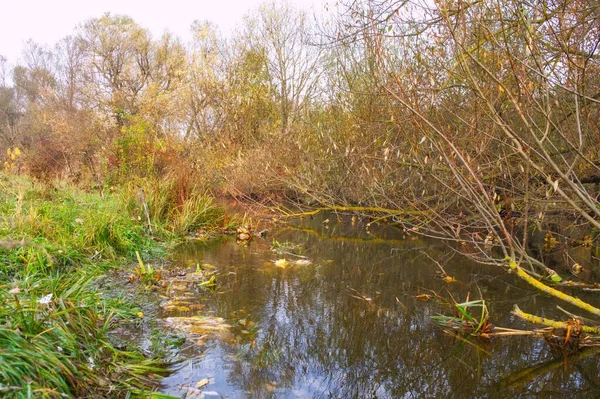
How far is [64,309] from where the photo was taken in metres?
2.78

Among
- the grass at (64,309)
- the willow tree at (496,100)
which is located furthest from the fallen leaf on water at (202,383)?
the willow tree at (496,100)

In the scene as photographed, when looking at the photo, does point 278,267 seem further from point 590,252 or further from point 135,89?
point 135,89

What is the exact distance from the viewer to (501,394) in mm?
2852

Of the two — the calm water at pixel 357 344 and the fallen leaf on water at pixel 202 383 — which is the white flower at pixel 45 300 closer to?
the calm water at pixel 357 344

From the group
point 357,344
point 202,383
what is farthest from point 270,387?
point 357,344

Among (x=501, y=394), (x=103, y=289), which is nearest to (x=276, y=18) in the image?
(x=103, y=289)

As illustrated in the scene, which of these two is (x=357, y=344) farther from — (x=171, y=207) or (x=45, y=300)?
(x=171, y=207)

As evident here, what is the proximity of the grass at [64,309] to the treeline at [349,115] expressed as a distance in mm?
2379

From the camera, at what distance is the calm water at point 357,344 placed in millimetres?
2887

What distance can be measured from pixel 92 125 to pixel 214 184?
687 cm

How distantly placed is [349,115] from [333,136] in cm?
66

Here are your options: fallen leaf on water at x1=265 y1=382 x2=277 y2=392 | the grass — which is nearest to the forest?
the grass

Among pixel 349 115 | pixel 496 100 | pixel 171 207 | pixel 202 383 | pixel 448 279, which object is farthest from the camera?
pixel 349 115

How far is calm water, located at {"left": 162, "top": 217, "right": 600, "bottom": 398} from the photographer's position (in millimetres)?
2887
